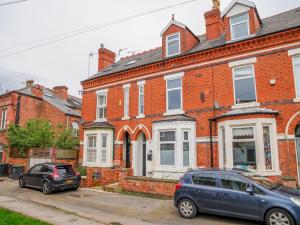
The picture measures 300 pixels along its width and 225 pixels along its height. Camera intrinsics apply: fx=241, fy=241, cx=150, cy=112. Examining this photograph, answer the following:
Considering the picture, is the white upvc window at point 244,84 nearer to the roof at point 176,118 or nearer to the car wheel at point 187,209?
the roof at point 176,118

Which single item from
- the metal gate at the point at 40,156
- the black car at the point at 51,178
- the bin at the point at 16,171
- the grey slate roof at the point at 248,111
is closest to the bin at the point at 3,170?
the bin at the point at 16,171

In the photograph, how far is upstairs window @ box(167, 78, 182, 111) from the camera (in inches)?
606

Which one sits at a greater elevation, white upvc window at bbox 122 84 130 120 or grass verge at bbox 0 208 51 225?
white upvc window at bbox 122 84 130 120

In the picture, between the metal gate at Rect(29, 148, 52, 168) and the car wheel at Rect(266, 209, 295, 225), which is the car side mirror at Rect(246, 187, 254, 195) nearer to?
the car wheel at Rect(266, 209, 295, 225)

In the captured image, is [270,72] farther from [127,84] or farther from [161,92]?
[127,84]

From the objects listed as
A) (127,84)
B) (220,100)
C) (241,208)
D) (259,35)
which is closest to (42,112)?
(127,84)

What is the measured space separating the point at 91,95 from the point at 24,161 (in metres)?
7.70

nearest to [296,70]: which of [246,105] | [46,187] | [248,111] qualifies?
[246,105]

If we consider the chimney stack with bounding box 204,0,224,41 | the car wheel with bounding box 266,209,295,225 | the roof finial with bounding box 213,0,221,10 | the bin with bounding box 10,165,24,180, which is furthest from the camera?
the bin with bounding box 10,165,24,180

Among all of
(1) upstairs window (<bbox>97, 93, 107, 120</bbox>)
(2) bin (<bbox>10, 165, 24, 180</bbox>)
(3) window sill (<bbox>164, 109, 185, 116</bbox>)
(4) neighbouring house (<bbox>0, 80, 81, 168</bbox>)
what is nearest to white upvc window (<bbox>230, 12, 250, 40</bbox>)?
(3) window sill (<bbox>164, 109, 185, 116</bbox>)

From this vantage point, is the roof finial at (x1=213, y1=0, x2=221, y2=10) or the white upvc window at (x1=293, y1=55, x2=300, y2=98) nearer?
the white upvc window at (x1=293, y1=55, x2=300, y2=98)

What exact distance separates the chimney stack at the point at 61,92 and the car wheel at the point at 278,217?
1248 inches

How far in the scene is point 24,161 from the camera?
19734 millimetres

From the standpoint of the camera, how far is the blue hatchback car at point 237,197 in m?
6.76
